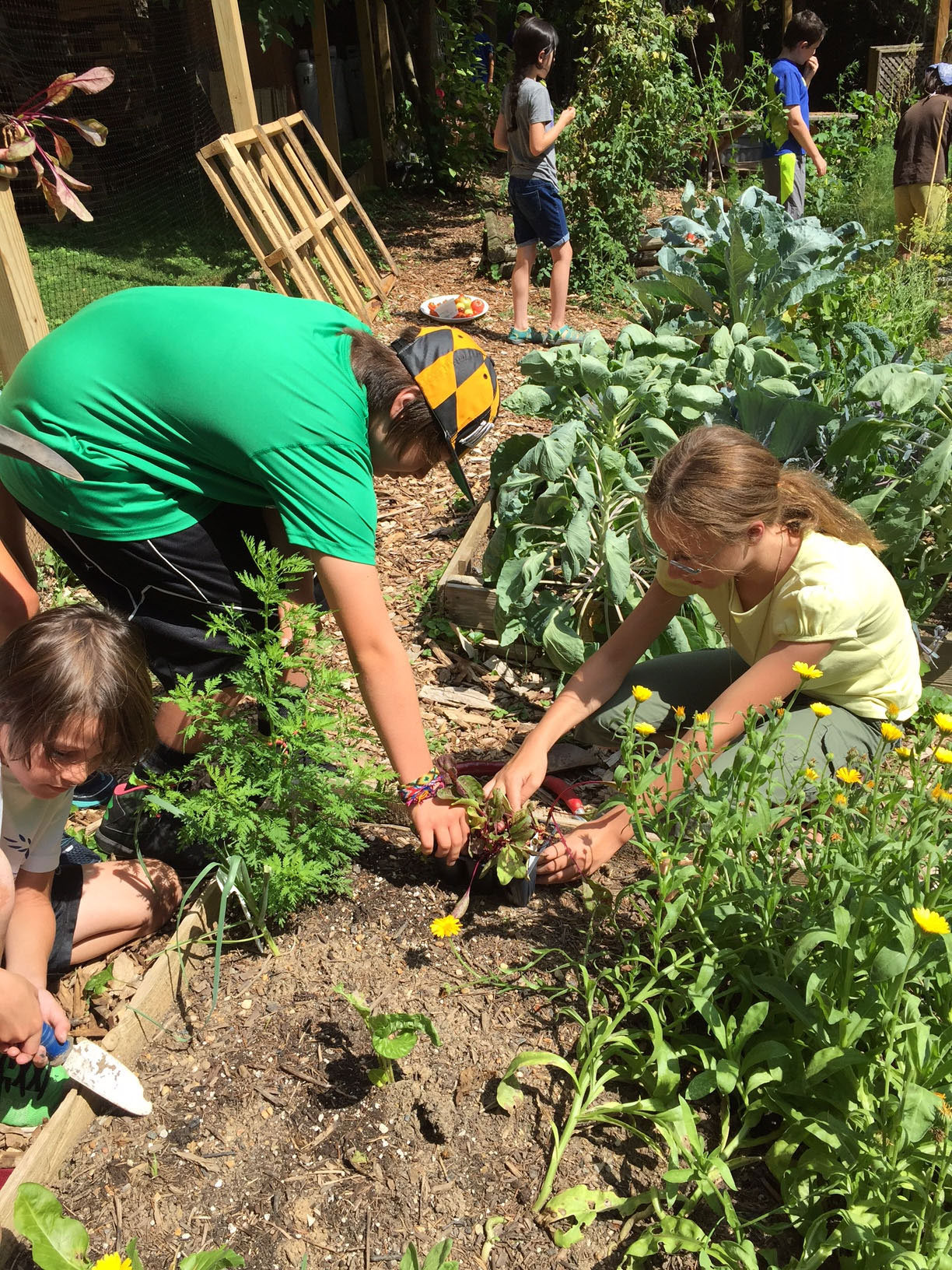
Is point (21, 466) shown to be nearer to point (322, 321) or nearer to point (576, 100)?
point (322, 321)

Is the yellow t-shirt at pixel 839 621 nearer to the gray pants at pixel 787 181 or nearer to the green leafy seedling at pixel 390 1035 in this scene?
the green leafy seedling at pixel 390 1035

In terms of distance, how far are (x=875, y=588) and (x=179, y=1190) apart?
1.93 meters

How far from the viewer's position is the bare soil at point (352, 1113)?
1.70 meters

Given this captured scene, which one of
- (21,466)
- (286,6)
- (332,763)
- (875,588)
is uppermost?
(286,6)

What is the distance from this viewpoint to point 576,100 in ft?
27.9

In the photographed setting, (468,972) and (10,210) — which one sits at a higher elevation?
(10,210)

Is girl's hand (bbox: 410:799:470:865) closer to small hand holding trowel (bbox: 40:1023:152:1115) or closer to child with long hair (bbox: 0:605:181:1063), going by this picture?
child with long hair (bbox: 0:605:181:1063)

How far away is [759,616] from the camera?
2.46 metres

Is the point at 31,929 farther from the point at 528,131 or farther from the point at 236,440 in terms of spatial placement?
the point at 528,131

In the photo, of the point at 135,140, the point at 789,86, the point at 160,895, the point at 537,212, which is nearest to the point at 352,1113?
the point at 160,895

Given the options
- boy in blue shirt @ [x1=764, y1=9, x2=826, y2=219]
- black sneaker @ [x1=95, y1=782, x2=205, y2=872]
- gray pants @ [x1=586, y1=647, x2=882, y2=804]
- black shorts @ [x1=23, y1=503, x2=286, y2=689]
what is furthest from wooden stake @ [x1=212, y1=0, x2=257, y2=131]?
black sneaker @ [x1=95, y1=782, x2=205, y2=872]

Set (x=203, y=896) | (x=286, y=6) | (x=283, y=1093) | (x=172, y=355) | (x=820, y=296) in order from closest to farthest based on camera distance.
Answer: (x=283, y=1093) < (x=172, y=355) < (x=203, y=896) < (x=820, y=296) < (x=286, y=6)

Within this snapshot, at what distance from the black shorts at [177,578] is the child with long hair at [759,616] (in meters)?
0.81

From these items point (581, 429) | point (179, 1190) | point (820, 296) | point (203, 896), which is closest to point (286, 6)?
point (820, 296)
